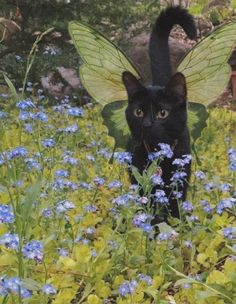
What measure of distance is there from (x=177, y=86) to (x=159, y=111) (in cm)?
12

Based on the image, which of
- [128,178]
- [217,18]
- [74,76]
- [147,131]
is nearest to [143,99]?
[147,131]

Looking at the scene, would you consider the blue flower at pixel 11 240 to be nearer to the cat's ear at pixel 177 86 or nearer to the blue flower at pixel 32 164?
the blue flower at pixel 32 164

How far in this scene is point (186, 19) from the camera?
10.4 feet

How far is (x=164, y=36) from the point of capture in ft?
10.8

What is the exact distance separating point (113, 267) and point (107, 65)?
1109mm

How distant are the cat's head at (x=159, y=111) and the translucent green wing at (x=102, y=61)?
263mm

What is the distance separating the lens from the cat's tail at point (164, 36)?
3.16 metres

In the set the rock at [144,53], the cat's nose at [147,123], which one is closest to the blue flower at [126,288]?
the cat's nose at [147,123]

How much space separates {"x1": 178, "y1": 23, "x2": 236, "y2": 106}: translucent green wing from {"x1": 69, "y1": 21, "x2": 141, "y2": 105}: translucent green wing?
0.81 ft

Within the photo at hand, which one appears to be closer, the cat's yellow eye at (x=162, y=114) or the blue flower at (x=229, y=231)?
the blue flower at (x=229, y=231)

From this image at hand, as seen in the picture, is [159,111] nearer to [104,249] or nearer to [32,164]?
[32,164]

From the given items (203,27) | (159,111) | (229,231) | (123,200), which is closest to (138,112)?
(159,111)

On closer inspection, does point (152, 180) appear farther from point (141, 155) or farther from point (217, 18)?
point (217, 18)

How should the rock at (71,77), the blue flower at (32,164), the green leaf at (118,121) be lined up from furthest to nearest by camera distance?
1. the rock at (71,77)
2. the green leaf at (118,121)
3. the blue flower at (32,164)
